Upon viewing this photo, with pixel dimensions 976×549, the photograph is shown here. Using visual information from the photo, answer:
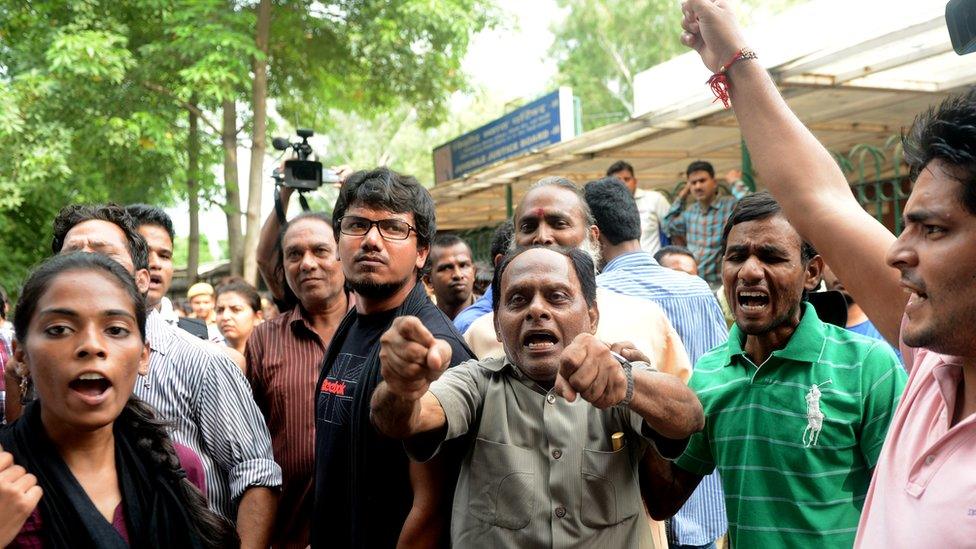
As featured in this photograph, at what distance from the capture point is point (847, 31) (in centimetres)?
673

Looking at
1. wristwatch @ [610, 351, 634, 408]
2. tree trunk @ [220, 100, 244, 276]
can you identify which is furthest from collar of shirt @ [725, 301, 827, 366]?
tree trunk @ [220, 100, 244, 276]

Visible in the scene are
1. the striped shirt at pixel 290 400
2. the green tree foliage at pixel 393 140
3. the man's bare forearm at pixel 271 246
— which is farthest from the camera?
the green tree foliage at pixel 393 140

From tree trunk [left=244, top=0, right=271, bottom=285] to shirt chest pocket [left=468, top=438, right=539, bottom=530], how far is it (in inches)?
430

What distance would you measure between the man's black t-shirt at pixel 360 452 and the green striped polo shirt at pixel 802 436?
31.6 inches

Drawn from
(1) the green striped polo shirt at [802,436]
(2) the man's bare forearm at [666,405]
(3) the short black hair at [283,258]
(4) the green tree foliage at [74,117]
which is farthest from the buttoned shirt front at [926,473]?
(4) the green tree foliage at [74,117]

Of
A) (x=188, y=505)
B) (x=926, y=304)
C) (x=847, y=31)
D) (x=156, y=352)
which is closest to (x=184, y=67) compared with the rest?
(x=847, y=31)

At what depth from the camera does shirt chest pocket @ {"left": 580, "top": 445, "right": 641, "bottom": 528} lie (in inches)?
87.4

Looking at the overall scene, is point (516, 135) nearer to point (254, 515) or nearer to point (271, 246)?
point (271, 246)

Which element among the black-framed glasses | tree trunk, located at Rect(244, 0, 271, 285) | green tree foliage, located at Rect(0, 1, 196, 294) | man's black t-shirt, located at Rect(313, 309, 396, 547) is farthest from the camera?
tree trunk, located at Rect(244, 0, 271, 285)

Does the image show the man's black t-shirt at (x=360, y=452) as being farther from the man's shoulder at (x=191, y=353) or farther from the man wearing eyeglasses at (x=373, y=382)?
the man's shoulder at (x=191, y=353)

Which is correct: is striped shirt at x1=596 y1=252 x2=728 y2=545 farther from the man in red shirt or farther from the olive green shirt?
the olive green shirt

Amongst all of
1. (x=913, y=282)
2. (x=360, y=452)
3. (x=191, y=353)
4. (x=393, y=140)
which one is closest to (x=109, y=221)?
(x=191, y=353)

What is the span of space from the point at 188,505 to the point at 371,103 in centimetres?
1305

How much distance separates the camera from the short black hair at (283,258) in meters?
4.12
